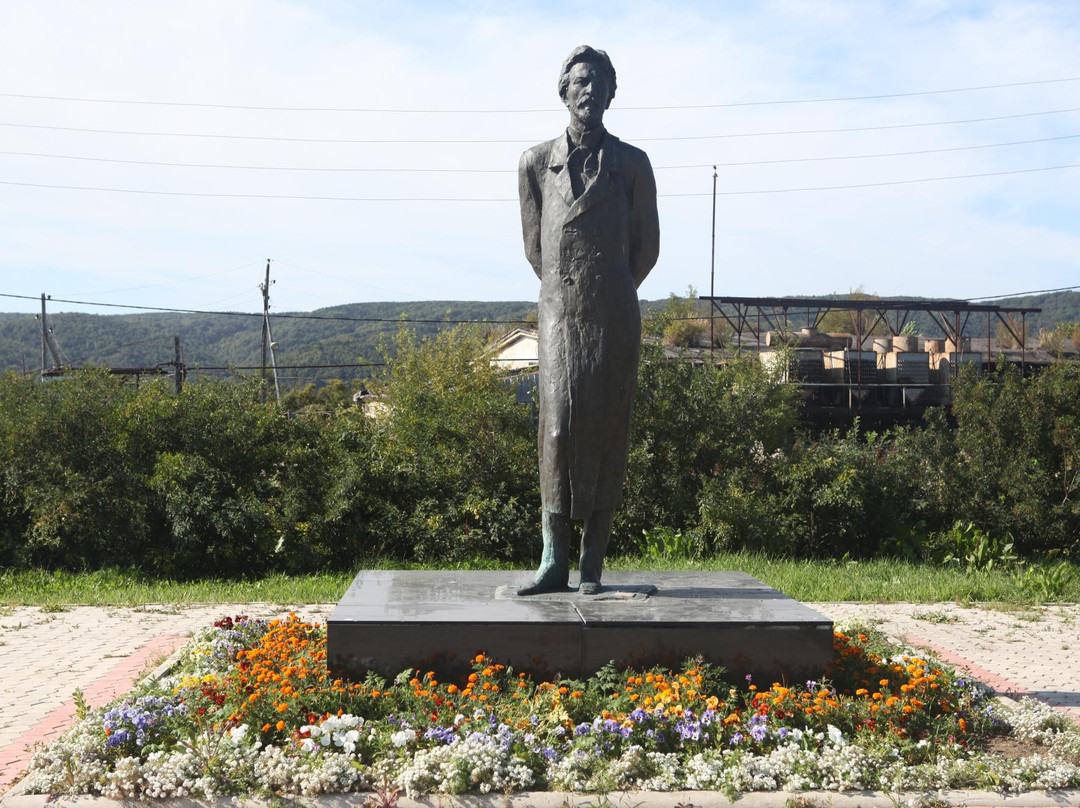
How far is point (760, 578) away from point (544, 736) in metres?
5.93

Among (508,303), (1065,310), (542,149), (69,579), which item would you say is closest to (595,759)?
(542,149)

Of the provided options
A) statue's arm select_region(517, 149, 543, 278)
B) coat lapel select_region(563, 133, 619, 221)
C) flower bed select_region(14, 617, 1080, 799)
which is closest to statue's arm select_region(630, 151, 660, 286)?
coat lapel select_region(563, 133, 619, 221)

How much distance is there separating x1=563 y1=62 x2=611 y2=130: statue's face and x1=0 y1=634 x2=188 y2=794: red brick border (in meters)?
4.01

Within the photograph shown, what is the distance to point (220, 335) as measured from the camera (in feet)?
258

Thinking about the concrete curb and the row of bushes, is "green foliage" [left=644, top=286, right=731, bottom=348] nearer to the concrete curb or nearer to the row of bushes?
the row of bushes

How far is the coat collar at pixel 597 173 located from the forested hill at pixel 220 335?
179ft

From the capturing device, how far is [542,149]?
6.23 m

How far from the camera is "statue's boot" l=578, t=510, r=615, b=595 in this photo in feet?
20.2

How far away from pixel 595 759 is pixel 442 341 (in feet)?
51.0

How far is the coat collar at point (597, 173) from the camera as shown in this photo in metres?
5.95

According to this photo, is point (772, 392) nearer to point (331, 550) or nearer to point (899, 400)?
point (331, 550)

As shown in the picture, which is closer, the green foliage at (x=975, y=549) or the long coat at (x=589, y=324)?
the long coat at (x=589, y=324)

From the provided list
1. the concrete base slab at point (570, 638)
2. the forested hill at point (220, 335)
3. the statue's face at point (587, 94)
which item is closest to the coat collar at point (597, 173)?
the statue's face at point (587, 94)

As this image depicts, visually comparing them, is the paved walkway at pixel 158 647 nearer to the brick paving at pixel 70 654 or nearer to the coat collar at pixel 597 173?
the brick paving at pixel 70 654
